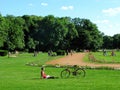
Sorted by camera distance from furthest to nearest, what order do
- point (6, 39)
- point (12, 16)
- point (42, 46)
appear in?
point (42, 46), point (12, 16), point (6, 39)

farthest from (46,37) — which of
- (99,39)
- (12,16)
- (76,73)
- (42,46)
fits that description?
(76,73)

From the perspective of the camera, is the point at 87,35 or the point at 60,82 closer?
the point at 60,82

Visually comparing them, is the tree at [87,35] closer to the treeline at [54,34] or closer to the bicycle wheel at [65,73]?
the treeline at [54,34]

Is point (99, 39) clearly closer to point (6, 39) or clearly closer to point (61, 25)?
point (61, 25)

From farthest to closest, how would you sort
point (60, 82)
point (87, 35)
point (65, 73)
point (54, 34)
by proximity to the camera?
point (87, 35), point (54, 34), point (65, 73), point (60, 82)

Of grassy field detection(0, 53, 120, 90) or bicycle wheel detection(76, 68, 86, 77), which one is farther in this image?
bicycle wheel detection(76, 68, 86, 77)

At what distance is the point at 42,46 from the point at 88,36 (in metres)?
28.1

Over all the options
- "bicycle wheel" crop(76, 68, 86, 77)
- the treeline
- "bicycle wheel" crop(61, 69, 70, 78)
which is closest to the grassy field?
"bicycle wheel" crop(61, 69, 70, 78)

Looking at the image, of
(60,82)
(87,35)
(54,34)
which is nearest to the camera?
(60,82)

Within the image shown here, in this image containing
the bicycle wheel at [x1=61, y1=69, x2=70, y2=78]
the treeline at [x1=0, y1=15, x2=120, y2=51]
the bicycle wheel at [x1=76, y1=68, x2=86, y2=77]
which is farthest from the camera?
the treeline at [x1=0, y1=15, x2=120, y2=51]

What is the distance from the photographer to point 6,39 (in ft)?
324

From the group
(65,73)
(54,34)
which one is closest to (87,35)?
(54,34)

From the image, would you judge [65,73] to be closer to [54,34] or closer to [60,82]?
[60,82]

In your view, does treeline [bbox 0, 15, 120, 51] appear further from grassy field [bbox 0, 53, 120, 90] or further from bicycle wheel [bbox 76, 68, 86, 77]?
bicycle wheel [bbox 76, 68, 86, 77]
